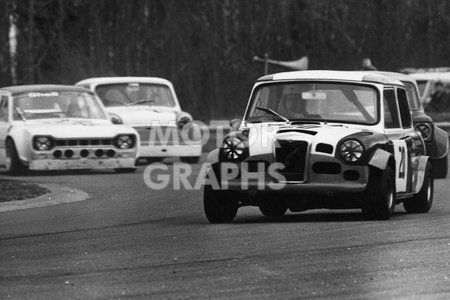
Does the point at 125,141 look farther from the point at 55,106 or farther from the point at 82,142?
the point at 55,106

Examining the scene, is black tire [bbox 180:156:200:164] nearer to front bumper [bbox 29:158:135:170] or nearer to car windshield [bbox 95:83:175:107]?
car windshield [bbox 95:83:175:107]

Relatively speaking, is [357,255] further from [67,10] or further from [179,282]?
[67,10]

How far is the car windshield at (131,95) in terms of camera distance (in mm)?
25312

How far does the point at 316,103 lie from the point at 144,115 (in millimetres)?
10749

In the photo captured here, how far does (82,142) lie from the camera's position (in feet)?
70.9

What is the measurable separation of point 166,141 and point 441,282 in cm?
1542

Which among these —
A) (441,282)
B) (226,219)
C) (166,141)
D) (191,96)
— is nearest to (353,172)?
(226,219)

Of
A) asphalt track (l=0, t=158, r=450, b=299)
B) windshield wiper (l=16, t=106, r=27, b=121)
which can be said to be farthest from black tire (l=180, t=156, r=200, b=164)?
asphalt track (l=0, t=158, r=450, b=299)

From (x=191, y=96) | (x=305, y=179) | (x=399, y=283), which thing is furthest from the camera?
(x=191, y=96)

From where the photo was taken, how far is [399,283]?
901 cm

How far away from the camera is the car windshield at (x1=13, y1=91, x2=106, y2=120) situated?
22.7m

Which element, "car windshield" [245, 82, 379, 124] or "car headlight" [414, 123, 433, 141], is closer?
"car windshield" [245, 82, 379, 124]

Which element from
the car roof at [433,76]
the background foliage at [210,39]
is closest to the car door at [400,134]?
the background foliage at [210,39]

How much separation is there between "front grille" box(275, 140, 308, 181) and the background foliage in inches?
829
